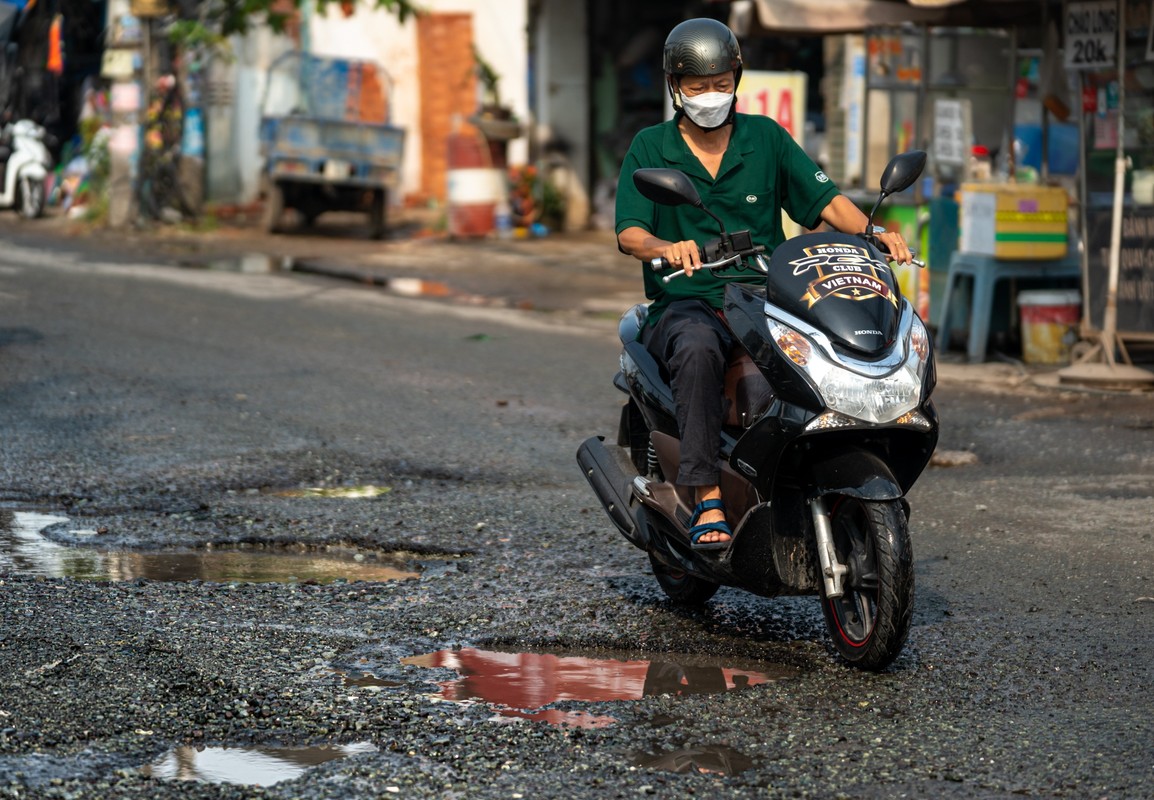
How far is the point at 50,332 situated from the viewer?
11164mm

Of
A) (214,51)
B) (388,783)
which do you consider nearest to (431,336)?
(388,783)

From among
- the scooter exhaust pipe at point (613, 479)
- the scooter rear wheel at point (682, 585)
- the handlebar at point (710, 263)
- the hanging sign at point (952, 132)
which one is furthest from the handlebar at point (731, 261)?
the hanging sign at point (952, 132)

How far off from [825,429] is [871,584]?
460mm

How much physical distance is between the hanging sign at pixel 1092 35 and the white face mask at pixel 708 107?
597cm

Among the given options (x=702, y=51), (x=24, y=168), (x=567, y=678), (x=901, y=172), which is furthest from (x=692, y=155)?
(x=24, y=168)

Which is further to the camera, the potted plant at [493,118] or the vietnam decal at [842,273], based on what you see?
the potted plant at [493,118]

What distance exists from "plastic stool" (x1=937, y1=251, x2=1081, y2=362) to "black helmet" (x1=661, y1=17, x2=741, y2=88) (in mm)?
6186

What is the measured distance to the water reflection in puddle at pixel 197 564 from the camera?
5648 mm

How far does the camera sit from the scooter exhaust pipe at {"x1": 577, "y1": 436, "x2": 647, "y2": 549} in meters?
5.34

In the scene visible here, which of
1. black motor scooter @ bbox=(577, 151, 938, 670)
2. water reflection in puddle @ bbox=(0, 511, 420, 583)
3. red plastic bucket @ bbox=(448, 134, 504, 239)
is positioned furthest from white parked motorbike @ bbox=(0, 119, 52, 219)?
black motor scooter @ bbox=(577, 151, 938, 670)

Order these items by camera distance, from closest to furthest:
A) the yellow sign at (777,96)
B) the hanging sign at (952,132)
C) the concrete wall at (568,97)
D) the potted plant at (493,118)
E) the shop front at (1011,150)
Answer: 1. the shop front at (1011,150)
2. the hanging sign at (952,132)
3. the yellow sign at (777,96)
4. the potted plant at (493,118)
5. the concrete wall at (568,97)

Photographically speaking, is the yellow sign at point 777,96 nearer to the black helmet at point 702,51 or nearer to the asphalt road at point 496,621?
the asphalt road at point 496,621

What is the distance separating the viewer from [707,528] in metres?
4.84

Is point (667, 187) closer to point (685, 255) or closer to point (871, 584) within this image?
point (685, 255)
